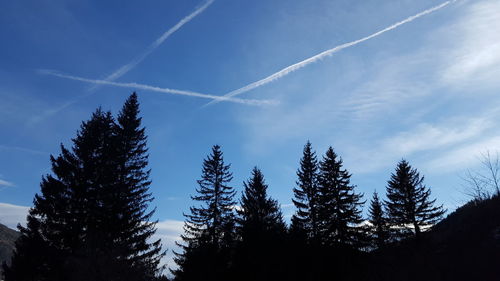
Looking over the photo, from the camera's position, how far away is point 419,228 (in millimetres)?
34188

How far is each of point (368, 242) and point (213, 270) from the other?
53.1 ft

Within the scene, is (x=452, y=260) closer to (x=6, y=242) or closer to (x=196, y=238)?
(x=196, y=238)

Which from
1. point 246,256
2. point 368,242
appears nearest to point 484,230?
point 368,242

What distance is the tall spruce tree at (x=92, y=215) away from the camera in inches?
714

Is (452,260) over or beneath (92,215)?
beneath

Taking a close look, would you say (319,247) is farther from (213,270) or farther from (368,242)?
(368,242)

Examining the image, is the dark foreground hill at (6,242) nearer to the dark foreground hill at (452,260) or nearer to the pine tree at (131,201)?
the pine tree at (131,201)

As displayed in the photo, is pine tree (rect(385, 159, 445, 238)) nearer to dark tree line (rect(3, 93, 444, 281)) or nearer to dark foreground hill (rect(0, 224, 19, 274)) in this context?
dark tree line (rect(3, 93, 444, 281))

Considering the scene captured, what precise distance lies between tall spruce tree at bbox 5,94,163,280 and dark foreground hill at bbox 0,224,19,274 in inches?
4975

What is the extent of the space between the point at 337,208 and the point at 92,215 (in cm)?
2183

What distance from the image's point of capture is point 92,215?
69.8ft

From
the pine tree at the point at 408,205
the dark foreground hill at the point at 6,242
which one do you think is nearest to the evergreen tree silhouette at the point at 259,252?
the pine tree at the point at 408,205

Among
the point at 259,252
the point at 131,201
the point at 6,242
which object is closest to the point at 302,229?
the point at 259,252

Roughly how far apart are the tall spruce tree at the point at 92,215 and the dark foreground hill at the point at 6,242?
126372 mm
